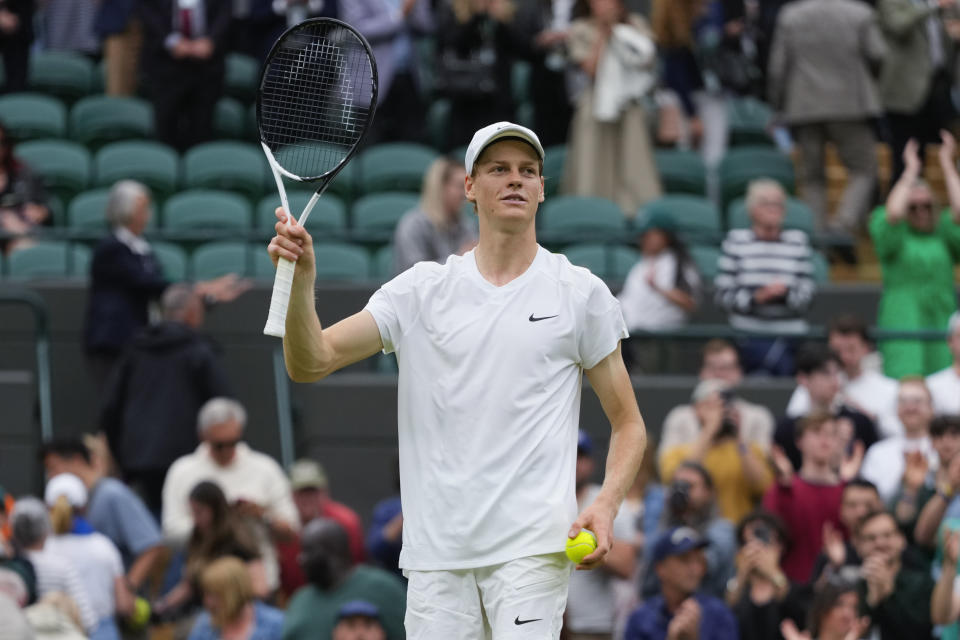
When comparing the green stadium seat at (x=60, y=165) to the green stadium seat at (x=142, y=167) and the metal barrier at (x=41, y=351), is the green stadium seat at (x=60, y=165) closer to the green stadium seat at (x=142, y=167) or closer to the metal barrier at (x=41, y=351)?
the green stadium seat at (x=142, y=167)

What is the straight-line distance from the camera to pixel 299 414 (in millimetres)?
12828

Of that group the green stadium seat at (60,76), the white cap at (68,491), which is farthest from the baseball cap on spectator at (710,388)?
the green stadium seat at (60,76)

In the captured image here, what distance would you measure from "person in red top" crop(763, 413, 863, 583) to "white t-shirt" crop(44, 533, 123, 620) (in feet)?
→ 11.3

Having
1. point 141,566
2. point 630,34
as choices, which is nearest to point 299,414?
point 141,566

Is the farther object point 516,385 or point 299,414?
point 299,414

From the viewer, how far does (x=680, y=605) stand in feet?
29.7

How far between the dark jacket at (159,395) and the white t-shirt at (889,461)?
3.95 metres

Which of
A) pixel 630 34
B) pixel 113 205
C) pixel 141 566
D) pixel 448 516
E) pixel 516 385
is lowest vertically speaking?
pixel 141 566

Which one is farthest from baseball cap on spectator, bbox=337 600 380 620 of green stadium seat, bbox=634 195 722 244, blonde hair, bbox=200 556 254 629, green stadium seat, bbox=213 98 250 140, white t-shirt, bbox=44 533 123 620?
green stadium seat, bbox=213 98 250 140

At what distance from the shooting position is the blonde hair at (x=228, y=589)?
938 centimetres

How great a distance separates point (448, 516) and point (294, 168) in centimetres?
870

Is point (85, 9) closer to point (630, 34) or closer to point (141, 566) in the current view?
point (630, 34)

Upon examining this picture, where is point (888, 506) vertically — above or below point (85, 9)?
below

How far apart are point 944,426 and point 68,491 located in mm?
4561
